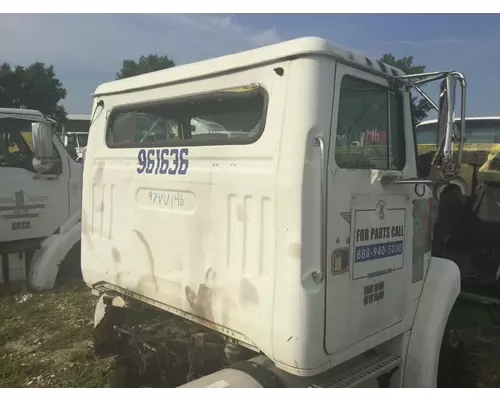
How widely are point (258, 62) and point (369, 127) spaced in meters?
0.68

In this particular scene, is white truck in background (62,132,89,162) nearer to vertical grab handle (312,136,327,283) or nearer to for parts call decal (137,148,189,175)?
for parts call decal (137,148,189,175)

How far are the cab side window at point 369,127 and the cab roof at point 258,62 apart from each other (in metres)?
0.10

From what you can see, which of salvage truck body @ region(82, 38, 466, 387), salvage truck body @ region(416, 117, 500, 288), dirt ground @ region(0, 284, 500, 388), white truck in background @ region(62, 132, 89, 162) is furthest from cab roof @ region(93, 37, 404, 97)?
white truck in background @ region(62, 132, 89, 162)

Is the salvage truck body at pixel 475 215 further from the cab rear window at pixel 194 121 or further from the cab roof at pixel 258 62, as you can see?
the cab rear window at pixel 194 121

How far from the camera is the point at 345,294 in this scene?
220 cm

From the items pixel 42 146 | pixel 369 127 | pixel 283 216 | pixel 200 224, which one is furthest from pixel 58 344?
pixel 369 127

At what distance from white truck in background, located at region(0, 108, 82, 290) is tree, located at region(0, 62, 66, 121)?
0.26 meters

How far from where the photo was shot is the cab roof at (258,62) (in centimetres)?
206

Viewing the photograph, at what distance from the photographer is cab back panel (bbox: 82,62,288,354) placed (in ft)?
7.04

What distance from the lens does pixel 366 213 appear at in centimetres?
229

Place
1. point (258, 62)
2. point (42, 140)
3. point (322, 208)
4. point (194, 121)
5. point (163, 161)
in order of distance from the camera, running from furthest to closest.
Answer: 1. point (42, 140)
2. point (194, 121)
3. point (163, 161)
4. point (258, 62)
5. point (322, 208)

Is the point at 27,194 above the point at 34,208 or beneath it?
above

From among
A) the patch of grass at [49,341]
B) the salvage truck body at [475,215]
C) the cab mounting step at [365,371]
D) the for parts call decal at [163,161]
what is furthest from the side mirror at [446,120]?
the patch of grass at [49,341]

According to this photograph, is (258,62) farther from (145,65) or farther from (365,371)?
(365,371)
